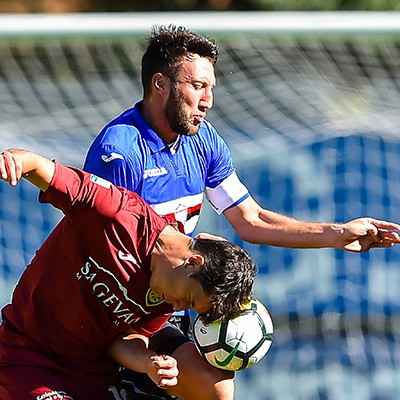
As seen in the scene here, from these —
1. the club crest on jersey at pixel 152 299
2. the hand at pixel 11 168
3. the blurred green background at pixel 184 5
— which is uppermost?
the blurred green background at pixel 184 5

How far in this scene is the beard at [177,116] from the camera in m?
3.48

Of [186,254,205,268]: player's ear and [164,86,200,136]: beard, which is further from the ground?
[164,86,200,136]: beard

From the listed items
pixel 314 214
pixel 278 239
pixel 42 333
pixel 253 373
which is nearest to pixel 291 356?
pixel 253 373

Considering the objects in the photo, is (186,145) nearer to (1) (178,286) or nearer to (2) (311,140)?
(1) (178,286)

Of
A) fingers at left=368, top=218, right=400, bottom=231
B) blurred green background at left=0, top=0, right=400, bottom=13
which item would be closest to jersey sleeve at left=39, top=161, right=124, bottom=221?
fingers at left=368, top=218, right=400, bottom=231

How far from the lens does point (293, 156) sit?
542 cm

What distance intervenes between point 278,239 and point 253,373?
6.36 ft

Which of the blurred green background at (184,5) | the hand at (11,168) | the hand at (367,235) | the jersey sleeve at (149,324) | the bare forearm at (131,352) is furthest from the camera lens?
the blurred green background at (184,5)

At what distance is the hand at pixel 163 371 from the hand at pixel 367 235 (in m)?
1.02

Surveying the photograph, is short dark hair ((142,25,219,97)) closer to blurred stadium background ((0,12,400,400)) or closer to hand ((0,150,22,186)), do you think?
hand ((0,150,22,186))

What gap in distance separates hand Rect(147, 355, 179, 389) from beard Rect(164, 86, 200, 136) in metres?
1.13

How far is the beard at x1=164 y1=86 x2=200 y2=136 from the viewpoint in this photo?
3484mm

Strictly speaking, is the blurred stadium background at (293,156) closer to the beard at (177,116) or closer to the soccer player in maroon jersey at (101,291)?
the beard at (177,116)

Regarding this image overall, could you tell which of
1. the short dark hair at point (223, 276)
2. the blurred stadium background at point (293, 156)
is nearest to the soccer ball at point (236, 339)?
the short dark hair at point (223, 276)
